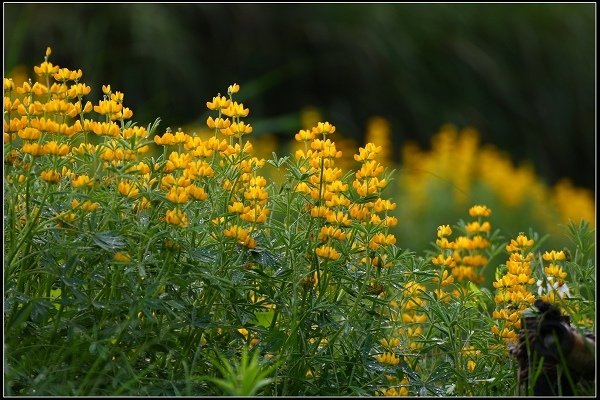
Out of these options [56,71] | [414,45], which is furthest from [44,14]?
[56,71]

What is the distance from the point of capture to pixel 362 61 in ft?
31.9

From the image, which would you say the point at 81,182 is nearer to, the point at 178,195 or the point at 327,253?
the point at 178,195

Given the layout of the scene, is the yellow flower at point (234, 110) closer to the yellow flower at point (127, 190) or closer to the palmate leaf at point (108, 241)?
the yellow flower at point (127, 190)

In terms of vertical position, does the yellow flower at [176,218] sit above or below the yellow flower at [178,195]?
below

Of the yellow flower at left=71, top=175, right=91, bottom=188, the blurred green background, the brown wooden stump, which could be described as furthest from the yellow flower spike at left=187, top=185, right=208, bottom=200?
the blurred green background

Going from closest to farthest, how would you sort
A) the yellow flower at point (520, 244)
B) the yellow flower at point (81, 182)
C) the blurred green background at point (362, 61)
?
1. the yellow flower at point (81, 182)
2. the yellow flower at point (520, 244)
3. the blurred green background at point (362, 61)

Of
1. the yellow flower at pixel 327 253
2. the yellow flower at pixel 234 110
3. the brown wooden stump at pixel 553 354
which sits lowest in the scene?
the brown wooden stump at pixel 553 354

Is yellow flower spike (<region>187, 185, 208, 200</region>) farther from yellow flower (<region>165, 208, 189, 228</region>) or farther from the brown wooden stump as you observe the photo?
the brown wooden stump

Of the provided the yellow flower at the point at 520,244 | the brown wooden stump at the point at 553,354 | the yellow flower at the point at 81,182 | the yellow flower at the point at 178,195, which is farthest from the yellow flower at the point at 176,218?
the yellow flower at the point at 520,244

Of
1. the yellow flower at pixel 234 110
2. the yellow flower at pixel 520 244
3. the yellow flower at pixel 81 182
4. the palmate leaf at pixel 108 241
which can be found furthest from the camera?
the yellow flower at pixel 520 244

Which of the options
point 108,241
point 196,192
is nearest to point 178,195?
point 196,192

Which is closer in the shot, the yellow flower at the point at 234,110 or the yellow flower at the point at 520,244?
the yellow flower at the point at 234,110

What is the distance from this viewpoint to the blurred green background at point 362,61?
9055 mm

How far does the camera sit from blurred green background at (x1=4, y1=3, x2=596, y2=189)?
29.7 ft
